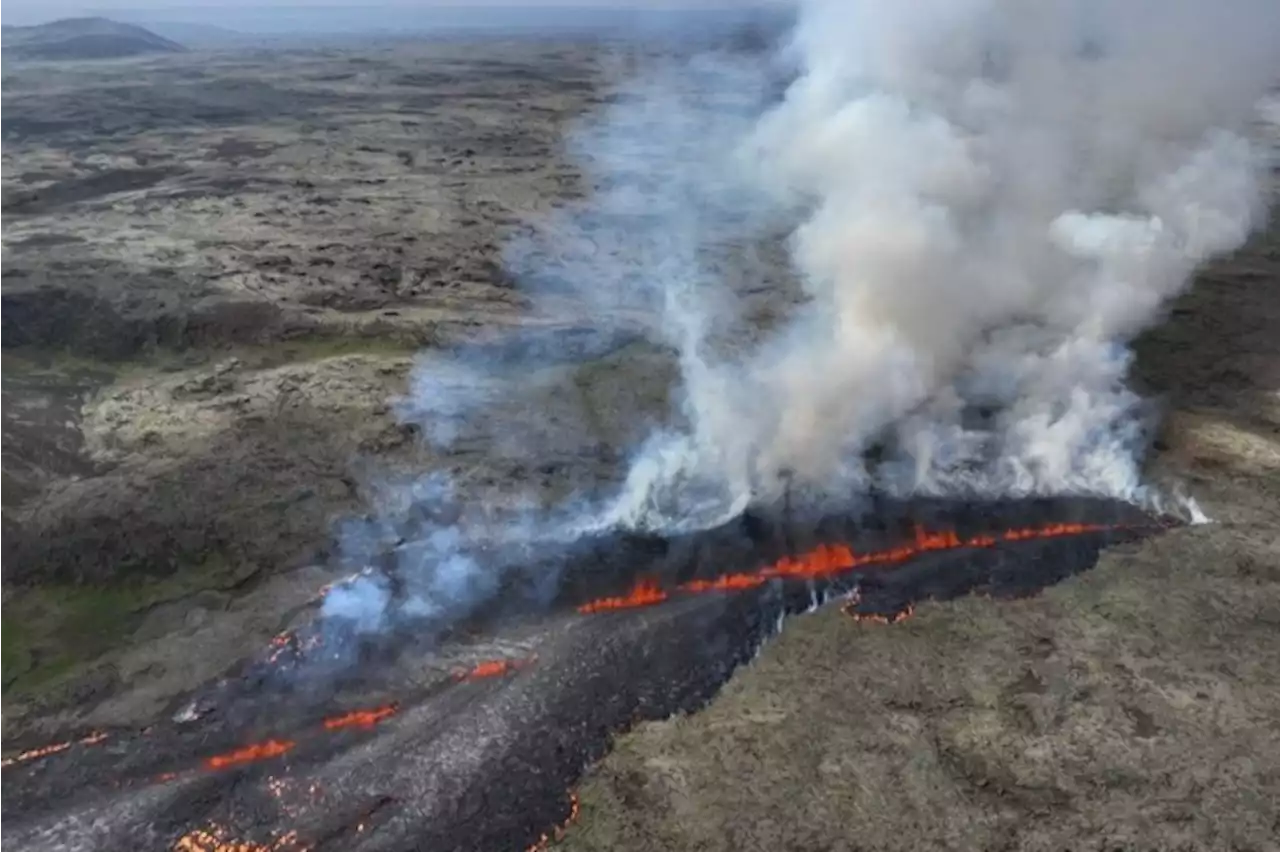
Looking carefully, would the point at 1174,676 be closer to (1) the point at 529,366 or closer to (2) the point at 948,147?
(2) the point at 948,147

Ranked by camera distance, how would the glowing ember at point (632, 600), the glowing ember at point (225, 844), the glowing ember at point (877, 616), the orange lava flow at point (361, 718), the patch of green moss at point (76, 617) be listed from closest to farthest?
the glowing ember at point (225, 844)
the orange lava flow at point (361, 718)
the patch of green moss at point (76, 617)
the glowing ember at point (877, 616)
the glowing ember at point (632, 600)

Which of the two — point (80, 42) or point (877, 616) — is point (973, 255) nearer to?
point (877, 616)

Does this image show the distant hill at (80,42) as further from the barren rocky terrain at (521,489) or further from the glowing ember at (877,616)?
the glowing ember at (877,616)

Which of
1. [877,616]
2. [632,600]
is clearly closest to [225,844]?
[632,600]

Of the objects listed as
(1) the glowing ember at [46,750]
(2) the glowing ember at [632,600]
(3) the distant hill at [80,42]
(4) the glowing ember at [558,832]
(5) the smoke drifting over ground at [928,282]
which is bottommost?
(1) the glowing ember at [46,750]

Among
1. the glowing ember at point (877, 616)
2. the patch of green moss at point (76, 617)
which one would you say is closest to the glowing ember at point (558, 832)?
the glowing ember at point (877, 616)

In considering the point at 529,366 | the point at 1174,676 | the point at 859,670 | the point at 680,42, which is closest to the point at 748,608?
the point at 859,670

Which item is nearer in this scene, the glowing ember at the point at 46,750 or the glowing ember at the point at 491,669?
the glowing ember at the point at 46,750
